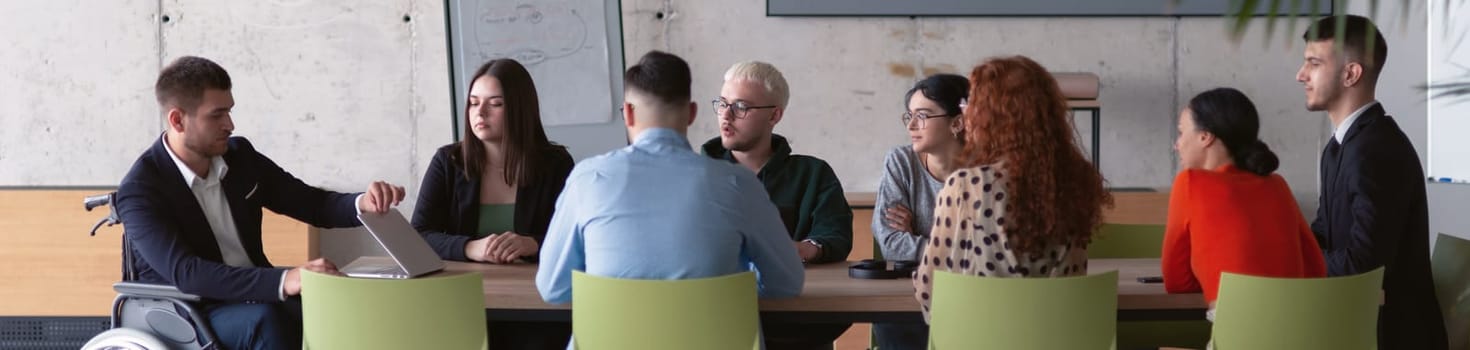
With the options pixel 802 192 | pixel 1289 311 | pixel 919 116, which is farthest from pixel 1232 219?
pixel 802 192

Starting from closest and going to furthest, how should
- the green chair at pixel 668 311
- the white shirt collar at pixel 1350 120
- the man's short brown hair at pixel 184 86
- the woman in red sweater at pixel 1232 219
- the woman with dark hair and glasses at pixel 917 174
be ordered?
the green chair at pixel 668 311, the woman in red sweater at pixel 1232 219, the man's short brown hair at pixel 184 86, the white shirt collar at pixel 1350 120, the woman with dark hair and glasses at pixel 917 174

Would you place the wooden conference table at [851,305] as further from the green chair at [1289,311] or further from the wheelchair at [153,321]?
the wheelchair at [153,321]

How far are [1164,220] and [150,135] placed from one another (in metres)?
4.39

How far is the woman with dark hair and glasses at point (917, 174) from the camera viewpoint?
3.45 meters

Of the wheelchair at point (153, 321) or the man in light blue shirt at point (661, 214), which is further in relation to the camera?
the wheelchair at point (153, 321)

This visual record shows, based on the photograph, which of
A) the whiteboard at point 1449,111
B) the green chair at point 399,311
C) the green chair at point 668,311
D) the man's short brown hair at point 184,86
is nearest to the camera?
the green chair at point 668,311

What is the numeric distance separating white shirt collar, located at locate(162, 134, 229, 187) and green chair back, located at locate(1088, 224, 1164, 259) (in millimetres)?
2351

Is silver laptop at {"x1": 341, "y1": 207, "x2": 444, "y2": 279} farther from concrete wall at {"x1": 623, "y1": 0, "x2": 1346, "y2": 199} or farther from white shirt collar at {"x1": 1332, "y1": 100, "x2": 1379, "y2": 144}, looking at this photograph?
concrete wall at {"x1": 623, "y1": 0, "x2": 1346, "y2": 199}

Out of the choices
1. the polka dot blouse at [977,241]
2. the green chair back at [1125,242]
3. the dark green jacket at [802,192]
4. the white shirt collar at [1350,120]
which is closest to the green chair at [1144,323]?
the green chair back at [1125,242]

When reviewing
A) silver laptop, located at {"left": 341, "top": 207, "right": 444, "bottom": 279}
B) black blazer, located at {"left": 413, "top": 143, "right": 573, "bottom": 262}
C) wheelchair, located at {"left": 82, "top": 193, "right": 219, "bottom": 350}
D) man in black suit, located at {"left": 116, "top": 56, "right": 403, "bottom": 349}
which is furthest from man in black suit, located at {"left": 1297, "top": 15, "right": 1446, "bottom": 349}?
wheelchair, located at {"left": 82, "top": 193, "right": 219, "bottom": 350}

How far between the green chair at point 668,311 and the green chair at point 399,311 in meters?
0.23

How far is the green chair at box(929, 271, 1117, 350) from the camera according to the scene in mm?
2479

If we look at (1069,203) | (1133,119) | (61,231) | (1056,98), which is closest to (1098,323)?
(1069,203)

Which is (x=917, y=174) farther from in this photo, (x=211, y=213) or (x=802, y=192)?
(x=211, y=213)
